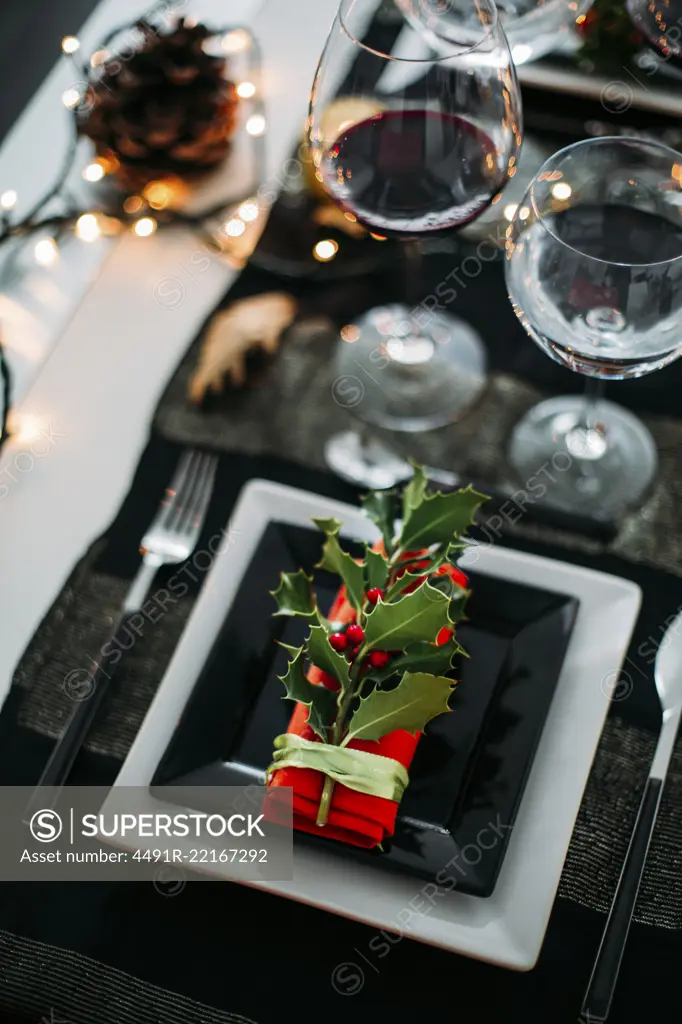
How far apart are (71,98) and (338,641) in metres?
0.57

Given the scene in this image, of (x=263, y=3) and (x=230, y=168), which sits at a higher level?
(x=263, y=3)

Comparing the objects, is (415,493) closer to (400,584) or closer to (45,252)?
(400,584)

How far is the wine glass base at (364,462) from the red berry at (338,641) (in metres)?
0.19

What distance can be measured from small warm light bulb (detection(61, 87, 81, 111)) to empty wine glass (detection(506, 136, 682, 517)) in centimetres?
43

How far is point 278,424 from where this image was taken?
2.53ft

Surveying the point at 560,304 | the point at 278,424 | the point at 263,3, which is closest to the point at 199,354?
the point at 278,424

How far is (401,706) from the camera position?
521mm

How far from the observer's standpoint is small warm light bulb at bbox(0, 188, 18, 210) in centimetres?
83

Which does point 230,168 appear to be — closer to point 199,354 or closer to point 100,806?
point 199,354

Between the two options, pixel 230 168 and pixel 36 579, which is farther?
pixel 230 168

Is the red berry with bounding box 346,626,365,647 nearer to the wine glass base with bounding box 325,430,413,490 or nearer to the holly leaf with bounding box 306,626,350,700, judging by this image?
the holly leaf with bounding box 306,626,350,700

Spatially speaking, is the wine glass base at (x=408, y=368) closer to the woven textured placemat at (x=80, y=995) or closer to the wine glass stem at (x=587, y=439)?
the wine glass stem at (x=587, y=439)

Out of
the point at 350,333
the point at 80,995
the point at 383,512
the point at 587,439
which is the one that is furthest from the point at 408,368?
the point at 80,995

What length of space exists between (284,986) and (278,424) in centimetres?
39
